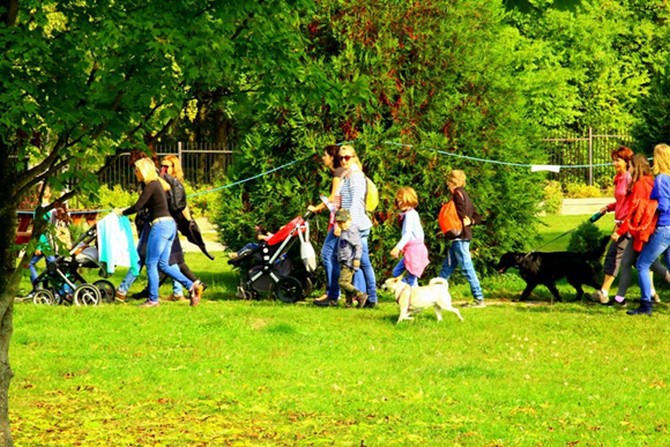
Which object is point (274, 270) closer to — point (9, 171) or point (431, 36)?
point (431, 36)

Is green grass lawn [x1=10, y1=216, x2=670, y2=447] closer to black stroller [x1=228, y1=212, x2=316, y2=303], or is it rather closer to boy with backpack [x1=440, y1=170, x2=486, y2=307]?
boy with backpack [x1=440, y1=170, x2=486, y2=307]

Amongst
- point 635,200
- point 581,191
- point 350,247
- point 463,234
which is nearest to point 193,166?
point 581,191

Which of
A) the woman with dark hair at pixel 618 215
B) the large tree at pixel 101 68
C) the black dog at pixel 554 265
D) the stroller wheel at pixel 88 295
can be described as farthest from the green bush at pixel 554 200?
the large tree at pixel 101 68

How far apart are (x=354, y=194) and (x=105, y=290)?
3.24 metres

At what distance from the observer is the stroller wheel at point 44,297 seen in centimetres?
1437

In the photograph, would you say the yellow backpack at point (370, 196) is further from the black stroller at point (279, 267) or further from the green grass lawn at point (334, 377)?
the green grass lawn at point (334, 377)

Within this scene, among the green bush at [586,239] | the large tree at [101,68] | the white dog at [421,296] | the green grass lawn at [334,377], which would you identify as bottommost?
the green grass lawn at [334,377]

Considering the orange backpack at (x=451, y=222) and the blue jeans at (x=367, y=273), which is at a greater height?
the orange backpack at (x=451, y=222)

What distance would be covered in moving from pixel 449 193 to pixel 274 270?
2.44 metres

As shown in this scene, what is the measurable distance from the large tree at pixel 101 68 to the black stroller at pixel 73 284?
6403 mm

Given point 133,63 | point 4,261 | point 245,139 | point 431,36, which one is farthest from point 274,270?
point 133,63

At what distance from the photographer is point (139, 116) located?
24.3 feet

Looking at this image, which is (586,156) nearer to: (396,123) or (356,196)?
(396,123)

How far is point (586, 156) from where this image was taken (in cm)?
3831
